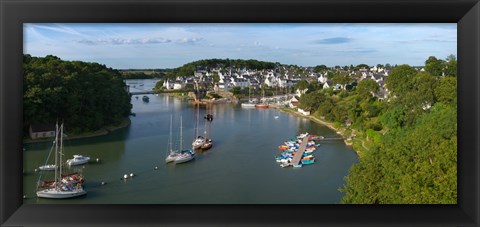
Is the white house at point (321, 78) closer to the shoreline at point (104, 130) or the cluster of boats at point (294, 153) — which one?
the cluster of boats at point (294, 153)

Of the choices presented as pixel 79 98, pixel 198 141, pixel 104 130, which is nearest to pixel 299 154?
pixel 198 141

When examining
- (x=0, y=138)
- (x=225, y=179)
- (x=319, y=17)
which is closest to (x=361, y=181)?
(x=225, y=179)

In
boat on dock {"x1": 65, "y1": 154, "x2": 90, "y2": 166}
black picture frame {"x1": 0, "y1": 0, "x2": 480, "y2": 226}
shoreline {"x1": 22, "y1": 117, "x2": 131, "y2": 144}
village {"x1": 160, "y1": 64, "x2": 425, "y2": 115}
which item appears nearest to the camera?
black picture frame {"x1": 0, "y1": 0, "x2": 480, "y2": 226}

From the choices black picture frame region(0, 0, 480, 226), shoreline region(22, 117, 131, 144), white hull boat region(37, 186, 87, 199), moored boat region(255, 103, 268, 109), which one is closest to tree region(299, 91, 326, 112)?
moored boat region(255, 103, 268, 109)

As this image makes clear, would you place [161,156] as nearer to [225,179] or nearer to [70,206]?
[225,179]

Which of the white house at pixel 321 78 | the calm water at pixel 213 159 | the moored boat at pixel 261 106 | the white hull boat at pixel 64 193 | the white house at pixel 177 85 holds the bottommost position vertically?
the white hull boat at pixel 64 193

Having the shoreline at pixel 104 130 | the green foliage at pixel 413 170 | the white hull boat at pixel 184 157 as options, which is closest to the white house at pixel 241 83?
the white hull boat at pixel 184 157

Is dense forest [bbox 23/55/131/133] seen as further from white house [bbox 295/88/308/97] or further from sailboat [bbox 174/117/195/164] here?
white house [bbox 295/88/308/97]
